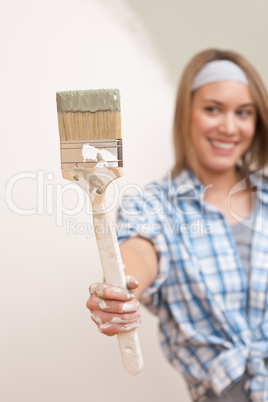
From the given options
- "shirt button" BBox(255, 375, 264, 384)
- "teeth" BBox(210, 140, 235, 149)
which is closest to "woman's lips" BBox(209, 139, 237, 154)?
"teeth" BBox(210, 140, 235, 149)

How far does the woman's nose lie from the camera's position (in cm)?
104

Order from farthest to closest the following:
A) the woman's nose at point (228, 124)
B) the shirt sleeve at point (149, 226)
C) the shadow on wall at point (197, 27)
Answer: the shadow on wall at point (197, 27) < the woman's nose at point (228, 124) < the shirt sleeve at point (149, 226)

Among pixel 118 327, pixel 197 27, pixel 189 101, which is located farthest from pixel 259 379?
pixel 197 27

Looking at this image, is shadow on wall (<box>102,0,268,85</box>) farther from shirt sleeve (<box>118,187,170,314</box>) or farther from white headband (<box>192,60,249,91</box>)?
shirt sleeve (<box>118,187,170,314</box>)

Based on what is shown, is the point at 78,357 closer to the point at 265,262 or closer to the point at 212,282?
the point at 212,282

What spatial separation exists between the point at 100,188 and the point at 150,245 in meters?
0.42

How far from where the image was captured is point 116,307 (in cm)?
56

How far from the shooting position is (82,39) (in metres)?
1.04

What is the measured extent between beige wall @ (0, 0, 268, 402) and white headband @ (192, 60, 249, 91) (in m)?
0.19

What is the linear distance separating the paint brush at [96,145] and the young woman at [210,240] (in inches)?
12.2

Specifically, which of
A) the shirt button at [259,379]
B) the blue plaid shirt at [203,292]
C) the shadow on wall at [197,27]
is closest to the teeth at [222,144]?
the blue plaid shirt at [203,292]

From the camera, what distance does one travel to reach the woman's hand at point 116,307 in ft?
1.81

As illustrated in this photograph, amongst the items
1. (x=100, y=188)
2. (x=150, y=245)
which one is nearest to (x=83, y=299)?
(x=150, y=245)

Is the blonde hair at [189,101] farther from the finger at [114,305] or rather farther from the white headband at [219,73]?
the finger at [114,305]
